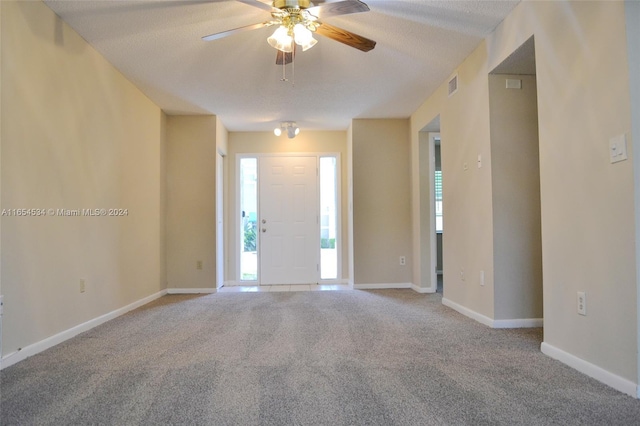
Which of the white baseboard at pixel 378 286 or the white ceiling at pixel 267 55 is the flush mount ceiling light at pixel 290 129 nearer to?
the white ceiling at pixel 267 55

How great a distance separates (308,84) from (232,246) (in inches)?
108

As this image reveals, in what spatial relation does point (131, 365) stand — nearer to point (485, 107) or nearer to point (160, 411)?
A: point (160, 411)

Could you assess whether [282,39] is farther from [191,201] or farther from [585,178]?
[191,201]

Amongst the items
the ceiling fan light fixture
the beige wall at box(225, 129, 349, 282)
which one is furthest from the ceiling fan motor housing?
the beige wall at box(225, 129, 349, 282)

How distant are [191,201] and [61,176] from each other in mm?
2156

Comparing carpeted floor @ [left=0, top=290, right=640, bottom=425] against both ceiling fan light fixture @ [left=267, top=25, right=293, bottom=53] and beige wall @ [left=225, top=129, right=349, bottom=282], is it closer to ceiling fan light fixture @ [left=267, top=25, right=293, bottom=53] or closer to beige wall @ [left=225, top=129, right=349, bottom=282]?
ceiling fan light fixture @ [left=267, top=25, right=293, bottom=53]

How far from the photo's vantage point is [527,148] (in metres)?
2.80

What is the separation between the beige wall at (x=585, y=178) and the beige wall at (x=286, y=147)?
118 inches

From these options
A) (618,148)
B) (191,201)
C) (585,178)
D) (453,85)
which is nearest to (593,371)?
(585,178)

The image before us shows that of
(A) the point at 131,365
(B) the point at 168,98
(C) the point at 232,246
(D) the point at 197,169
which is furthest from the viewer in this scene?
(C) the point at 232,246

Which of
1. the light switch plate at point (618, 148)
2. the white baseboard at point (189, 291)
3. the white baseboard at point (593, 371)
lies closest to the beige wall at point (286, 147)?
the white baseboard at point (189, 291)

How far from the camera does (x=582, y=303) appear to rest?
190 centimetres

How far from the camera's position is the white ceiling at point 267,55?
2.46m

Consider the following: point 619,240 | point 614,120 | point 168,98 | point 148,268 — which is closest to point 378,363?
point 619,240
